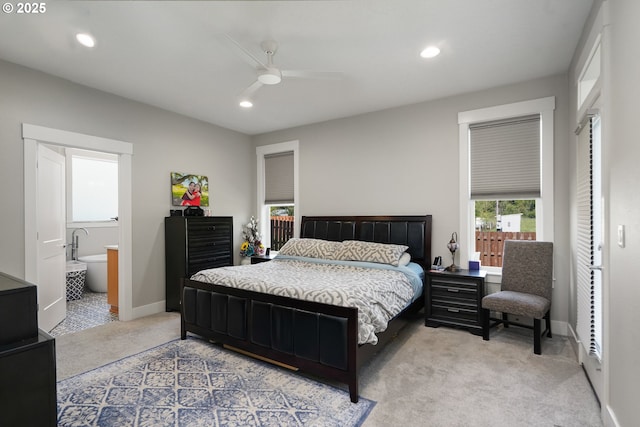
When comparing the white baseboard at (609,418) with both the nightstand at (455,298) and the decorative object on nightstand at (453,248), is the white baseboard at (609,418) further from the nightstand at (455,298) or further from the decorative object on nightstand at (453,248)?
the decorative object on nightstand at (453,248)

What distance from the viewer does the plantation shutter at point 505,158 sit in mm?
3591

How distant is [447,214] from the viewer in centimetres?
404

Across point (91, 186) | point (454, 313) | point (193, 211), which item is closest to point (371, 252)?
point (454, 313)

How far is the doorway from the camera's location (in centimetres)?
319

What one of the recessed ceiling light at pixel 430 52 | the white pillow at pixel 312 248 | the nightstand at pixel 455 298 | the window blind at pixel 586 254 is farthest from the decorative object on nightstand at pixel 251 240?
the window blind at pixel 586 254

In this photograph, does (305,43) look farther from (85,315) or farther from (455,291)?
(85,315)

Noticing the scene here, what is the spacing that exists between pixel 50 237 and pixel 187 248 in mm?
1483

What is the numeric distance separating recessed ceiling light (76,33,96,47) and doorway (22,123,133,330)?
1.17m

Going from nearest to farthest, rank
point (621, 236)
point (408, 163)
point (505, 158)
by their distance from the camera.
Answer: point (621, 236) < point (505, 158) < point (408, 163)

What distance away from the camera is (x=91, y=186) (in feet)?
20.5

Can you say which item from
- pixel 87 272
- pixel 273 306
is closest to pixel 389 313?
pixel 273 306

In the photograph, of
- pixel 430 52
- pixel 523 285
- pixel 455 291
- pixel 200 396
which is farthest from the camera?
pixel 455 291

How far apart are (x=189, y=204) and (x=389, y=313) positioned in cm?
344

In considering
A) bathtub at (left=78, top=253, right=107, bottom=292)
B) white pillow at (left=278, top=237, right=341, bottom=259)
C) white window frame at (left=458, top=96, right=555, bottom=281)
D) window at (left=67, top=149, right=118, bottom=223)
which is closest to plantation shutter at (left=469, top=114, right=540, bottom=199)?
white window frame at (left=458, top=96, right=555, bottom=281)
